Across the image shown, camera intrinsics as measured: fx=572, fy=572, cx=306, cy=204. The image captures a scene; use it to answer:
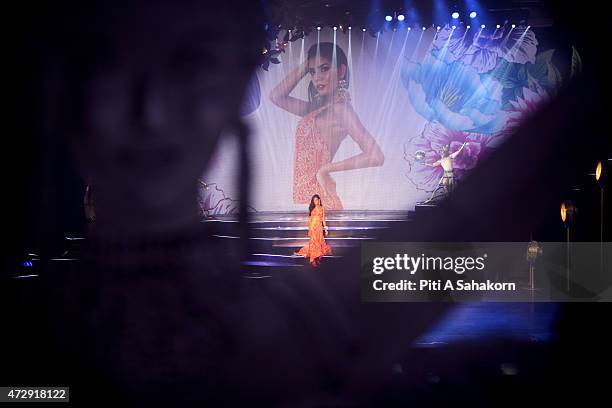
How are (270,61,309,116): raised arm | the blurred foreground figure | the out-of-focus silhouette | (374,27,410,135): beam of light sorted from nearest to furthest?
the out-of-focus silhouette, the blurred foreground figure, (374,27,410,135): beam of light, (270,61,309,116): raised arm

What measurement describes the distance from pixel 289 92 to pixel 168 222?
321cm

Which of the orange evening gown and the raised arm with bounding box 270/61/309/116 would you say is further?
the raised arm with bounding box 270/61/309/116

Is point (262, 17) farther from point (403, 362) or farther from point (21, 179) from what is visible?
point (403, 362)

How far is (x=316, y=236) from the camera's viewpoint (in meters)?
6.83

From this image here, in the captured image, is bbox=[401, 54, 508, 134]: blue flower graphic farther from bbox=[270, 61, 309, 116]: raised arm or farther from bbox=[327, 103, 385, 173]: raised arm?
bbox=[270, 61, 309, 116]: raised arm

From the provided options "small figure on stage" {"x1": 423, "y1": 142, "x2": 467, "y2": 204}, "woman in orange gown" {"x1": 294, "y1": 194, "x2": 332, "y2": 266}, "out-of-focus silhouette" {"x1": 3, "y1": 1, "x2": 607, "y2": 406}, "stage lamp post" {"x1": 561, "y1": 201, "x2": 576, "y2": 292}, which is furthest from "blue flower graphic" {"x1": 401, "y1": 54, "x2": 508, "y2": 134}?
"woman in orange gown" {"x1": 294, "y1": 194, "x2": 332, "y2": 266}

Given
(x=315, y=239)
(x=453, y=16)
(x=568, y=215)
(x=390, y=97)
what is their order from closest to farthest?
(x=568, y=215) < (x=315, y=239) < (x=453, y=16) < (x=390, y=97)

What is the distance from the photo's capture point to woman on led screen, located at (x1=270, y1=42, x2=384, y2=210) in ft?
25.2

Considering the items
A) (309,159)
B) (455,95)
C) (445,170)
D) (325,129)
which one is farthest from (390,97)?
(309,159)

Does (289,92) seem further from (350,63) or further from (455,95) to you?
(455,95)

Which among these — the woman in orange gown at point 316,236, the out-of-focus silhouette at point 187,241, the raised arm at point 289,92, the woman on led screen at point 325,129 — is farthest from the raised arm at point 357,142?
the out-of-focus silhouette at point 187,241

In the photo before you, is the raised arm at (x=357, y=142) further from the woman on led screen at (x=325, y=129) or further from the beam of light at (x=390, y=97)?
the beam of light at (x=390, y=97)

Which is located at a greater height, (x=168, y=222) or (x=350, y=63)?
(x=350, y=63)

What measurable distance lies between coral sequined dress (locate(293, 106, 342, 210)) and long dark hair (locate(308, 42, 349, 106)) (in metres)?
0.21
